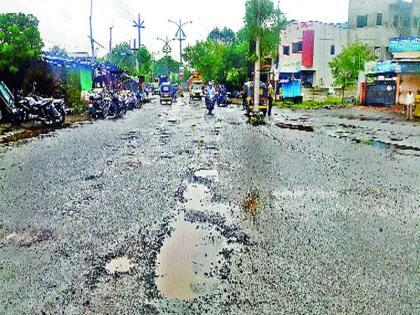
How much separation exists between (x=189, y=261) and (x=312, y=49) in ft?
157

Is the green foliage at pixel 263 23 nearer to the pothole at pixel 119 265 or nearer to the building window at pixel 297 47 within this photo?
the pothole at pixel 119 265

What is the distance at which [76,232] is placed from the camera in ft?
17.9

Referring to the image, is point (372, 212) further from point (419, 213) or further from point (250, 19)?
point (250, 19)

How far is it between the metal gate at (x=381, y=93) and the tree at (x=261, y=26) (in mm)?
13044

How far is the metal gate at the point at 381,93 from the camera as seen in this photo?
3112cm

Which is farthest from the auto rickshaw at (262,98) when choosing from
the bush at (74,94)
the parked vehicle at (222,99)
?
the parked vehicle at (222,99)

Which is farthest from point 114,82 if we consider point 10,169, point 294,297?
point 294,297

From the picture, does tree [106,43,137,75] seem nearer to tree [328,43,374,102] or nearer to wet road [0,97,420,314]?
tree [328,43,374,102]

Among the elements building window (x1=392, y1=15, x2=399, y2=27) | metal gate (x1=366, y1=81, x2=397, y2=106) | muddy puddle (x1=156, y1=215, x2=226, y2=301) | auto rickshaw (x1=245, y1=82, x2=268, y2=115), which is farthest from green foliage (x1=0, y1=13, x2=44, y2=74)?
building window (x1=392, y1=15, x2=399, y2=27)

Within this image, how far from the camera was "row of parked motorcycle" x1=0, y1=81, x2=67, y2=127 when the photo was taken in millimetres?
18641

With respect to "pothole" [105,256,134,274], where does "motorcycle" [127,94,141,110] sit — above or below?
above

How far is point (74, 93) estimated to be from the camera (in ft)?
87.7

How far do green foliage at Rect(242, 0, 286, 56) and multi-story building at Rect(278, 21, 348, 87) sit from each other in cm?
2803

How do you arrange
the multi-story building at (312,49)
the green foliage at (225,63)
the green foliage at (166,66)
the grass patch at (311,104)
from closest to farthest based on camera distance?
the grass patch at (311,104) < the green foliage at (225,63) < the multi-story building at (312,49) < the green foliage at (166,66)
